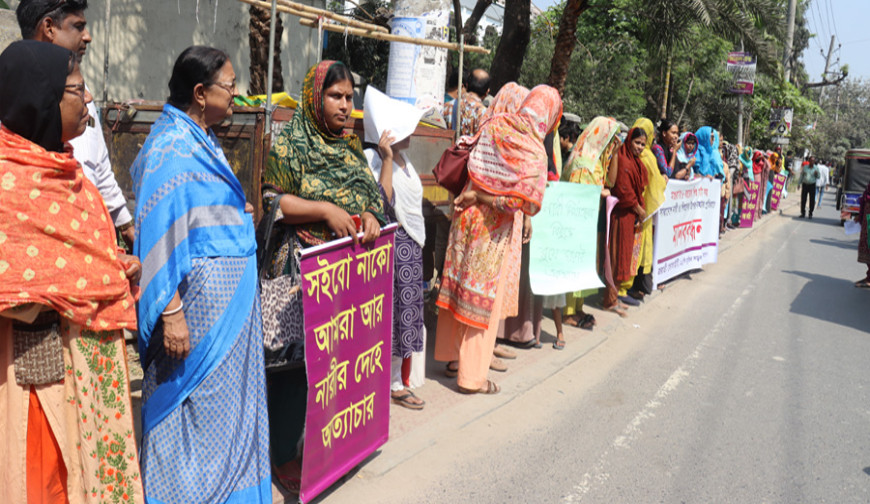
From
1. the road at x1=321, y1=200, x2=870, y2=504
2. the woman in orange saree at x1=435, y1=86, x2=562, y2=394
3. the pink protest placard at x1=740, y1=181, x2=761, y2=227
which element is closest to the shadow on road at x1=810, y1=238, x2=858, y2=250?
the pink protest placard at x1=740, y1=181, x2=761, y2=227

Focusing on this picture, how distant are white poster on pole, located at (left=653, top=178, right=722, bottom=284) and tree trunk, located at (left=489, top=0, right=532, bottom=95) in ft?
9.03

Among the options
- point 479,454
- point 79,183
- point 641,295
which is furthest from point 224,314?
point 641,295

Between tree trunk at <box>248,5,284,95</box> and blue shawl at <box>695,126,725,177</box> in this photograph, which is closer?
tree trunk at <box>248,5,284,95</box>

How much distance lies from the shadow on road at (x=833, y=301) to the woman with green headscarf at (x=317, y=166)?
679 cm

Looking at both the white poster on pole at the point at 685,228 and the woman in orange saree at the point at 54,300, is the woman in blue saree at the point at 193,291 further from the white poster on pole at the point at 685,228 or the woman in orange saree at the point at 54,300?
the white poster on pole at the point at 685,228

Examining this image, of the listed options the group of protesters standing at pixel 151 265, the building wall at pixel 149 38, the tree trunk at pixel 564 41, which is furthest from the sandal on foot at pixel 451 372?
the tree trunk at pixel 564 41

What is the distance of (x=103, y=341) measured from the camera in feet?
7.43

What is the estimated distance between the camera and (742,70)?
20.3 metres

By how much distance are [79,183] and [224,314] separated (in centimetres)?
70

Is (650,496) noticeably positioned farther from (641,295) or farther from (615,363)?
(641,295)

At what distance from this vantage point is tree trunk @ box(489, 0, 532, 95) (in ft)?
31.0

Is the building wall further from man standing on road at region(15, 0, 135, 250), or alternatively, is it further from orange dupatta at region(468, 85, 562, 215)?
man standing on road at region(15, 0, 135, 250)

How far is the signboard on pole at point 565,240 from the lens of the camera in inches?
227

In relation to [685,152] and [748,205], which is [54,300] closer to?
[685,152]
